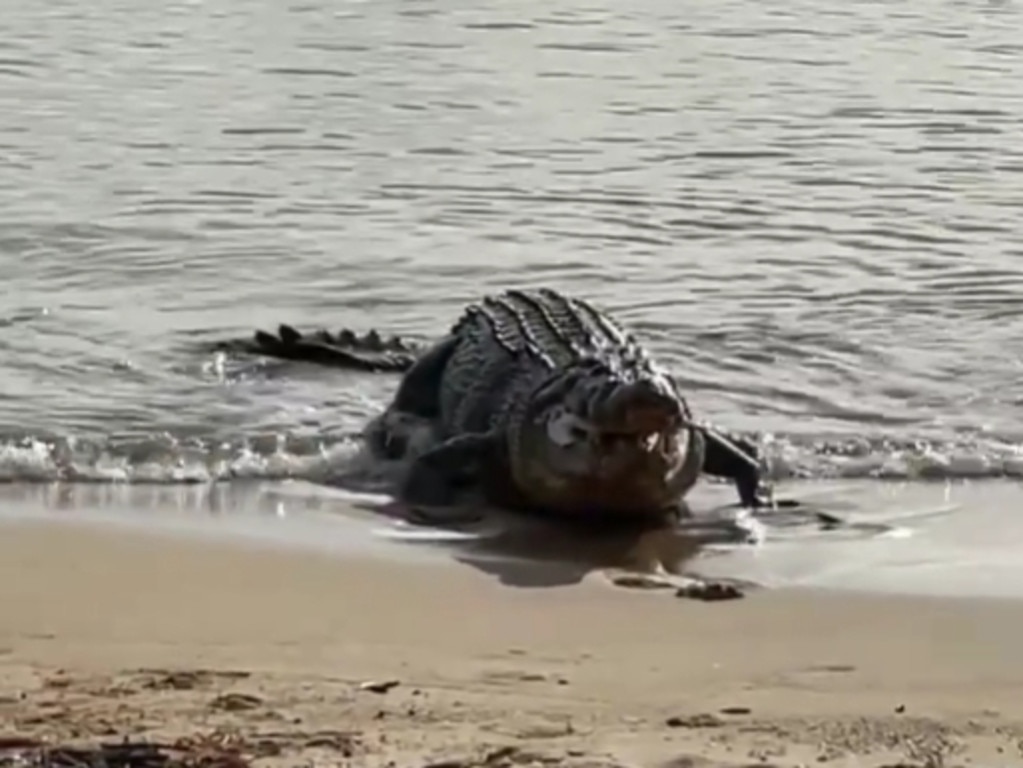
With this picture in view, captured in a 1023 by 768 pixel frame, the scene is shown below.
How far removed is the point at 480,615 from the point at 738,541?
4.07ft

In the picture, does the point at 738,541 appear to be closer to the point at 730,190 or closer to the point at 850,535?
the point at 850,535

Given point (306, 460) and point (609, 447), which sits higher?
point (609, 447)

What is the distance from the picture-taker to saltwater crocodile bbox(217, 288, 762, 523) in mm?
6730

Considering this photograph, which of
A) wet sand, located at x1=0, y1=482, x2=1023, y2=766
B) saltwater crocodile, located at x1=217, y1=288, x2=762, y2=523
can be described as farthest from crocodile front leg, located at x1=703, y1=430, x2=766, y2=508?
wet sand, located at x1=0, y1=482, x2=1023, y2=766

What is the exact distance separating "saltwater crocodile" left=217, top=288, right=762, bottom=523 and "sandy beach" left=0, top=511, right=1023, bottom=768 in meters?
0.79

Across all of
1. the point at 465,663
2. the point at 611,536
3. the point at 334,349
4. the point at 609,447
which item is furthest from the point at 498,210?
the point at 465,663

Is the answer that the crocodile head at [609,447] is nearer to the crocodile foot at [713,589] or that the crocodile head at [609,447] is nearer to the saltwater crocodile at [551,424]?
the saltwater crocodile at [551,424]

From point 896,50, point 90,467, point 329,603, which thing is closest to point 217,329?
point 90,467

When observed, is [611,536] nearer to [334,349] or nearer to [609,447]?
[609,447]

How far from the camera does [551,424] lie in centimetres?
698

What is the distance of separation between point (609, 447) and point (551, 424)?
27 centimetres

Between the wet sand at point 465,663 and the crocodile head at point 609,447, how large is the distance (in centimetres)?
65

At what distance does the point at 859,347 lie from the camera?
923cm

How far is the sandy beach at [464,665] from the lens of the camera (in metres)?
4.21
